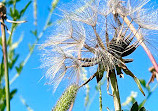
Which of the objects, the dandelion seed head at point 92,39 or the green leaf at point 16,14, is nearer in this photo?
the dandelion seed head at point 92,39

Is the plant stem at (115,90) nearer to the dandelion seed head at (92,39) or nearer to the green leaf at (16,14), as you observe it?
the dandelion seed head at (92,39)

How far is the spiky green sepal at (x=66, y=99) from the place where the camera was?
0.77 metres

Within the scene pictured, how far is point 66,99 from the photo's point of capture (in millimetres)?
784

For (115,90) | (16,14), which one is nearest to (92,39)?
(115,90)

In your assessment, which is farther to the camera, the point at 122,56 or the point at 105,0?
the point at 105,0

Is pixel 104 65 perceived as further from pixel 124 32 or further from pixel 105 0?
pixel 105 0

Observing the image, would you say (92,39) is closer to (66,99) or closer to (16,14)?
(66,99)

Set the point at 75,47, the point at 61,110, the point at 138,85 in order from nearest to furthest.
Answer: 1. the point at 61,110
2. the point at 138,85
3. the point at 75,47

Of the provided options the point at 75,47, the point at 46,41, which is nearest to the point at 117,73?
the point at 75,47

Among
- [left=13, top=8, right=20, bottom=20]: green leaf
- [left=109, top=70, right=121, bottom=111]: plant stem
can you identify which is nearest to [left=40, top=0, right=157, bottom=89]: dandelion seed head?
[left=109, top=70, right=121, bottom=111]: plant stem

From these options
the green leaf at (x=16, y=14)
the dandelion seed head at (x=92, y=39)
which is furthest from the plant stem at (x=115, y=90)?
the green leaf at (x=16, y=14)

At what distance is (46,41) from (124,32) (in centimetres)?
30

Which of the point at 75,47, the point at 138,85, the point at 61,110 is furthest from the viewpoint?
the point at 75,47

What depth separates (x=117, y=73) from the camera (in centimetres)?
96
